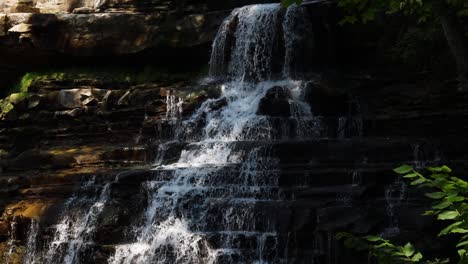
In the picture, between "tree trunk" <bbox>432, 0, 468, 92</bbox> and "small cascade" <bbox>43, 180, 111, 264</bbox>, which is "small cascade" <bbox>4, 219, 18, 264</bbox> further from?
"tree trunk" <bbox>432, 0, 468, 92</bbox>

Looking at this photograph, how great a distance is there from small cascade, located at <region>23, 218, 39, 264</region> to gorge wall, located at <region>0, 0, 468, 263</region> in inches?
1.1

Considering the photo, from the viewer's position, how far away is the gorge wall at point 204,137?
32.2ft

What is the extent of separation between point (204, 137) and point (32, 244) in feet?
16.1

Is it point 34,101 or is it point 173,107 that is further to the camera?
point 34,101

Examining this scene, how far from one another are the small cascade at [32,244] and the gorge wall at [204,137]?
0.09 feet

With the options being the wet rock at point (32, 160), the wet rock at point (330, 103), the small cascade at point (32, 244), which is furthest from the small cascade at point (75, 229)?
the wet rock at point (330, 103)

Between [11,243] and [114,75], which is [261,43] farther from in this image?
[11,243]

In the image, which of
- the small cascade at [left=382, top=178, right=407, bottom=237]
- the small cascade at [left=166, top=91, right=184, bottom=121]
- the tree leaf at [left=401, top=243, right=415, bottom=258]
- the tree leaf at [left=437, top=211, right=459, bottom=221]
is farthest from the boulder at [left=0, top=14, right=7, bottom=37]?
the tree leaf at [left=437, top=211, right=459, bottom=221]

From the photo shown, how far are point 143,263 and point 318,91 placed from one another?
262 inches

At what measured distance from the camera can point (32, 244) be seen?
1134cm

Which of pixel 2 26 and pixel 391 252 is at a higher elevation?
pixel 2 26

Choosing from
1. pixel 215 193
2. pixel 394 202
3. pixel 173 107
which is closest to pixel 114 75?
pixel 173 107

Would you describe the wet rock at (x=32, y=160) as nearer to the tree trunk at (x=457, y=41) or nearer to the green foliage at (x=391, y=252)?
the tree trunk at (x=457, y=41)

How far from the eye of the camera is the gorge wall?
9812 millimetres
